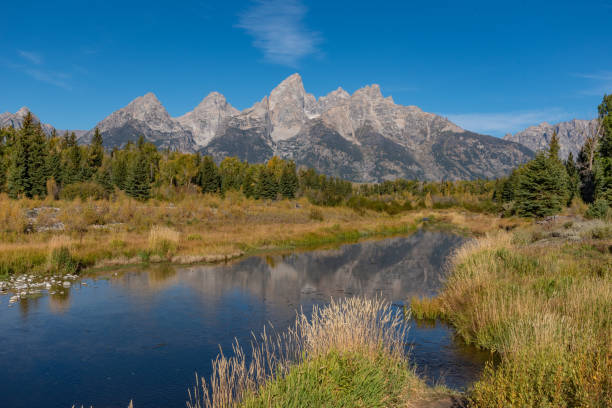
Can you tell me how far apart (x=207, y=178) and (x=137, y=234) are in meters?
62.1

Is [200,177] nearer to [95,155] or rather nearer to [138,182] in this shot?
[95,155]

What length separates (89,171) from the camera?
7906cm

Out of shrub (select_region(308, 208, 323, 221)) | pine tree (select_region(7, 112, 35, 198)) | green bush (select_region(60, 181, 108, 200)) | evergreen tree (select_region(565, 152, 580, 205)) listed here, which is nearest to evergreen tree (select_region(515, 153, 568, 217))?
evergreen tree (select_region(565, 152, 580, 205))

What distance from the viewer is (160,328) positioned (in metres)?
14.8

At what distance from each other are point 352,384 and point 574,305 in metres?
6.61

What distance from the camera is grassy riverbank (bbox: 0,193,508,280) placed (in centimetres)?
2356

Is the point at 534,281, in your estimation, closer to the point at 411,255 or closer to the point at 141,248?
the point at 411,255

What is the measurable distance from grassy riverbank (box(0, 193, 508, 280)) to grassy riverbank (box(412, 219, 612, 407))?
752 inches

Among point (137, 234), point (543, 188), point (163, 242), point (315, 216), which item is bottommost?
point (163, 242)

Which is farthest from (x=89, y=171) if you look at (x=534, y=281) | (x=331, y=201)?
(x=534, y=281)

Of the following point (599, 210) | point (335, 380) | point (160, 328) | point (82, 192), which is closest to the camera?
point (335, 380)

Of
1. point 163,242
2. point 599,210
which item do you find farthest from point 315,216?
point 599,210

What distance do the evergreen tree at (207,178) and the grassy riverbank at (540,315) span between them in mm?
76602

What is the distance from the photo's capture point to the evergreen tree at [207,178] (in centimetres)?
9331
